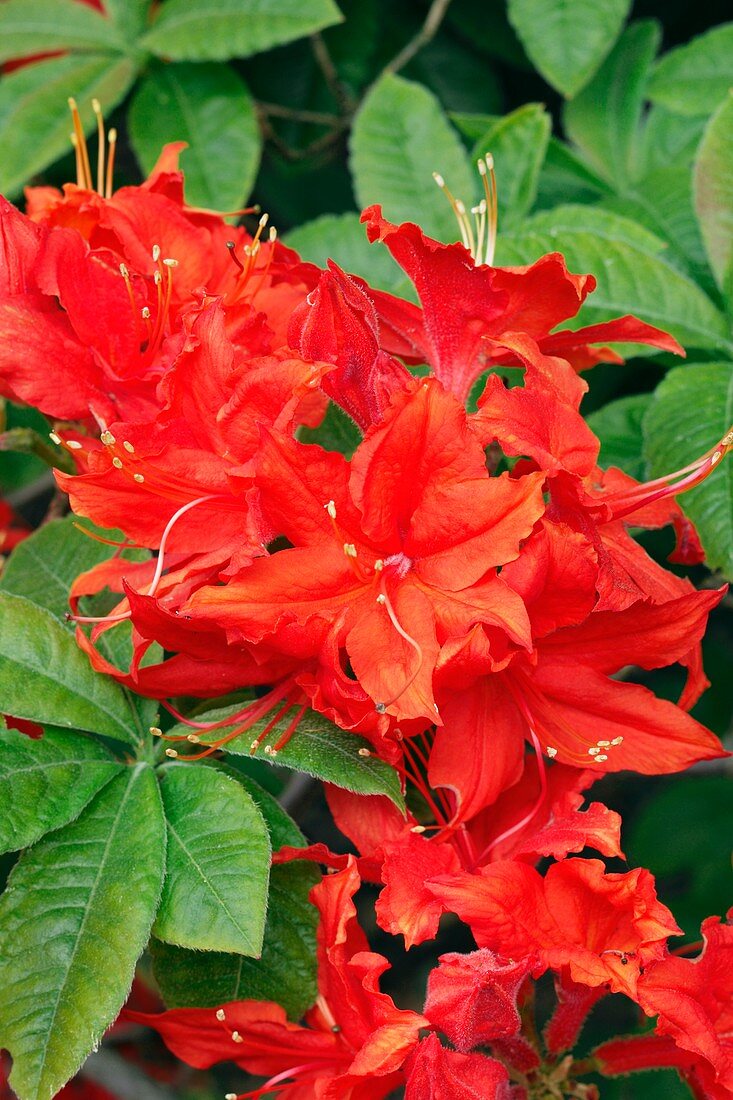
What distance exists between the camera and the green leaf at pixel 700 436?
1169 millimetres

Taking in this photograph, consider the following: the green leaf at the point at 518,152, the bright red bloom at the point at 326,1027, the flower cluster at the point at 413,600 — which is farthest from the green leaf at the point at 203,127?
the bright red bloom at the point at 326,1027

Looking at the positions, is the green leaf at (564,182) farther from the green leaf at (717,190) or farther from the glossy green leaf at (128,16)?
the glossy green leaf at (128,16)

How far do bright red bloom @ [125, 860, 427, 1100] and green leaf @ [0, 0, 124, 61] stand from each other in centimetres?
128

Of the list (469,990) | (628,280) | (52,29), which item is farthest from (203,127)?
(469,990)

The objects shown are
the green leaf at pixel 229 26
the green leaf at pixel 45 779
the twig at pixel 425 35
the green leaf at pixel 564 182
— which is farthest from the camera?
the twig at pixel 425 35

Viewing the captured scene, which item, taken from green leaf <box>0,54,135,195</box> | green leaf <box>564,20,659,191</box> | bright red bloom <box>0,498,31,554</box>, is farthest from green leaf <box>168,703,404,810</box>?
green leaf <box>564,20,659,191</box>

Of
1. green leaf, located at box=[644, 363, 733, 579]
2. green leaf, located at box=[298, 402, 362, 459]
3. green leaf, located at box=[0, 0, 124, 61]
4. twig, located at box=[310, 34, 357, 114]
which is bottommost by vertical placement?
green leaf, located at box=[644, 363, 733, 579]

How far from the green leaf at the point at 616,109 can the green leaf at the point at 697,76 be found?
0.04 metres

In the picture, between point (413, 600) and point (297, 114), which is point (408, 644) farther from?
point (297, 114)

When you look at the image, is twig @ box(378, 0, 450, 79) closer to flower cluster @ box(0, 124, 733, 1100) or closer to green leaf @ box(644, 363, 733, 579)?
green leaf @ box(644, 363, 733, 579)

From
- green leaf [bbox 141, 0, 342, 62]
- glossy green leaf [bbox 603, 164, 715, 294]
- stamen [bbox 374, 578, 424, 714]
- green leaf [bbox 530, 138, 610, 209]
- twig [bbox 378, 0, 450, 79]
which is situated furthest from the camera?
twig [bbox 378, 0, 450, 79]

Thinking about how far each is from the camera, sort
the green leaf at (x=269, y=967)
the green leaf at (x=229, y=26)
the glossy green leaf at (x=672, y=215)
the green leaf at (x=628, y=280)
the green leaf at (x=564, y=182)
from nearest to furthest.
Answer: the green leaf at (x=269, y=967), the green leaf at (x=628, y=280), the glossy green leaf at (x=672, y=215), the green leaf at (x=229, y=26), the green leaf at (x=564, y=182)

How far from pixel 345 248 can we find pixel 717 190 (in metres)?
0.47

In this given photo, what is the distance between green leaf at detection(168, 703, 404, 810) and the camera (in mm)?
970
